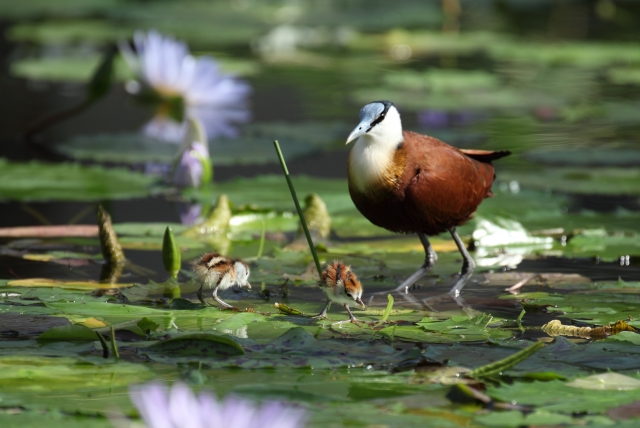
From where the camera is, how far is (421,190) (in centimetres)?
374

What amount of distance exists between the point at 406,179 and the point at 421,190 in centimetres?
7

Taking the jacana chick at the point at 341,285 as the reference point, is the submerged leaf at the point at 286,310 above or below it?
below

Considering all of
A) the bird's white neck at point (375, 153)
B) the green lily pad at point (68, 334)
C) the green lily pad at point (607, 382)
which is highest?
the bird's white neck at point (375, 153)

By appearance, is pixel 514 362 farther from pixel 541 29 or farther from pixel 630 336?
pixel 541 29

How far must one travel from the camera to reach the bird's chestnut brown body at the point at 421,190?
12.2ft

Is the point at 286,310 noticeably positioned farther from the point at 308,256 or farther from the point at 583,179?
the point at 583,179

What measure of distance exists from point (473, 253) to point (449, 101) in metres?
4.94

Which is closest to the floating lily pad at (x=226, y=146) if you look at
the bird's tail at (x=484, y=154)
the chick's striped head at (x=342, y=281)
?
the bird's tail at (x=484, y=154)

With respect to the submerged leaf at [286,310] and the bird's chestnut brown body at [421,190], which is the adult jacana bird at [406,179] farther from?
the submerged leaf at [286,310]

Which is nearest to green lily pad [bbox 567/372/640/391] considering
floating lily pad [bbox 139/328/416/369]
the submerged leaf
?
floating lily pad [bbox 139/328/416/369]

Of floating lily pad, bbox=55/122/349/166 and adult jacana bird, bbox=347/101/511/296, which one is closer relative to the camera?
adult jacana bird, bbox=347/101/511/296

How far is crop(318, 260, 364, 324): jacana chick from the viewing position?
10.2ft

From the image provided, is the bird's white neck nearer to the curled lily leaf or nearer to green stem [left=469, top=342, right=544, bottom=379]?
the curled lily leaf

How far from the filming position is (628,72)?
11.3 meters
